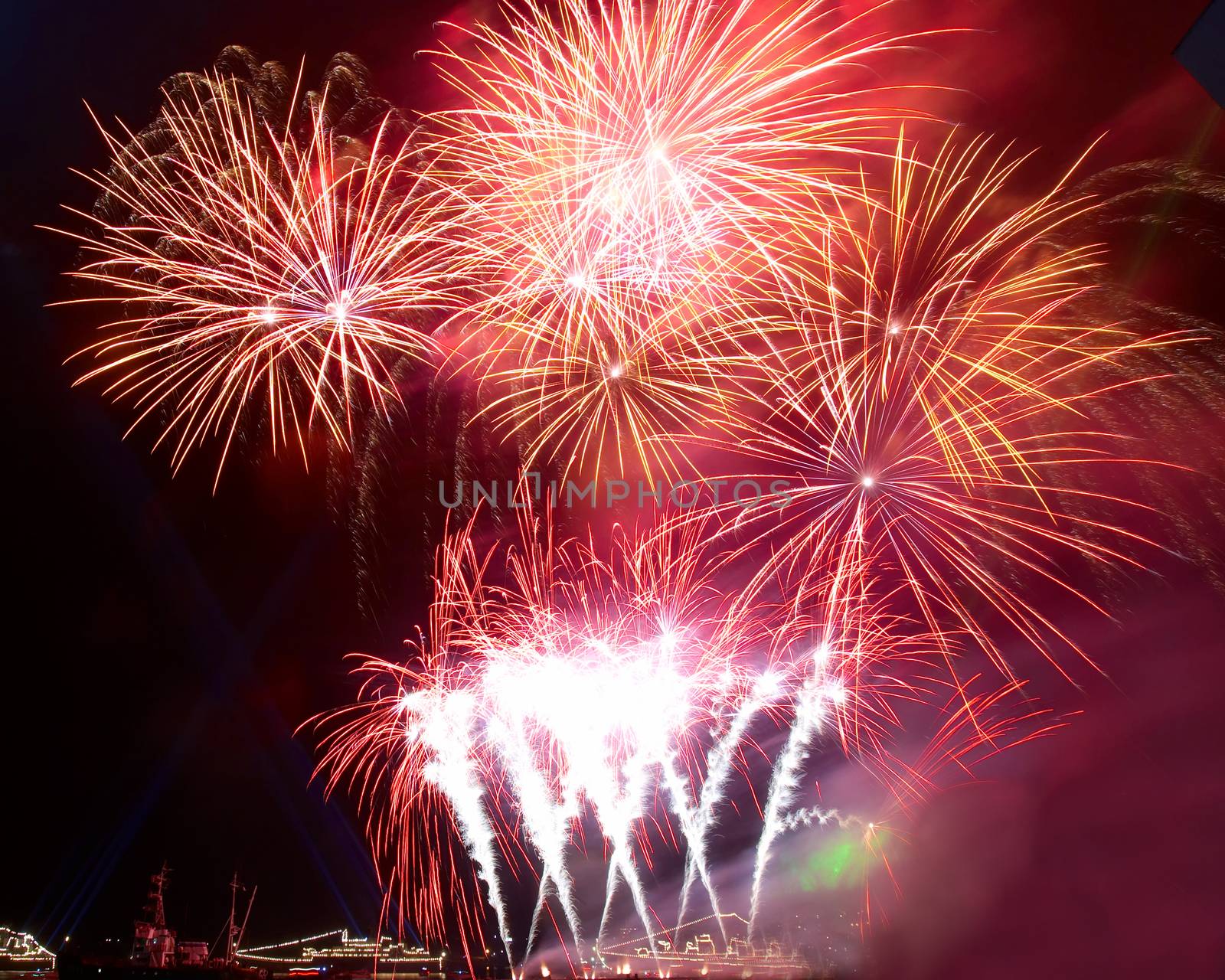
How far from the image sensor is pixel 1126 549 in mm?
13750

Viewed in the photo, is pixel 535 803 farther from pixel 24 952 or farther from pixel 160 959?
pixel 24 952

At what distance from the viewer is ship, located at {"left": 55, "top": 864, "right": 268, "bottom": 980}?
135ft

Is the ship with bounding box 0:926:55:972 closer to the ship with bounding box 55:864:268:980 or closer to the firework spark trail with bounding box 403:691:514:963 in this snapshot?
the ship with bounding box 55:864:268:980

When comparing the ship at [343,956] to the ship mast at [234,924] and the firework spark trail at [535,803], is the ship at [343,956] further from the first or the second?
the firework spark trail at [535,803]

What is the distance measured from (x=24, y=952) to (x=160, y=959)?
16.3 m

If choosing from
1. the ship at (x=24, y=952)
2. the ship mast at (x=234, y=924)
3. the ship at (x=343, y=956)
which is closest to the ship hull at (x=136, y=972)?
the ship mast at (x=234, y=924)

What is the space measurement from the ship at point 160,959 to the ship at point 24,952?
7.35 m

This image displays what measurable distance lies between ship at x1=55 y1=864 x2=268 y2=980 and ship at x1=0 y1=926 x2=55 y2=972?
7.35m

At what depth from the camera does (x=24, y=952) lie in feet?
182

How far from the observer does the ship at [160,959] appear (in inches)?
1619

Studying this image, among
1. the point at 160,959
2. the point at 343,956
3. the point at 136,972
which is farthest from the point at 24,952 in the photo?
the point at 343,956

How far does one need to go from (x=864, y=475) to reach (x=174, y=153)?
10.9m

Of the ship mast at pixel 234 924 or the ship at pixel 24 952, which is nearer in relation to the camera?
the ship mast at pixel 234 924

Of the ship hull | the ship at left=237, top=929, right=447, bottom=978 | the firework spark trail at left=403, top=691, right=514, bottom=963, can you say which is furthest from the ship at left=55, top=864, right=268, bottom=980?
the firework spark trail at left=403, top=691, right=514, bottom=963
